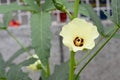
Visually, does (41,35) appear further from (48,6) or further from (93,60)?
(93,60)

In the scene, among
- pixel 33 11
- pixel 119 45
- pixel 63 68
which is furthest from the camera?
pixel 119 45

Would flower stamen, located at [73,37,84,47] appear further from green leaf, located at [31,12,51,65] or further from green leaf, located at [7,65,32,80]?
green leaf, located at [7,65,32,80]

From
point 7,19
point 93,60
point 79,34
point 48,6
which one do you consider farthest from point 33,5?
point 93,60

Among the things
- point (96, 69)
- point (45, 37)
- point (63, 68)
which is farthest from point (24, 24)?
point (45, 37)

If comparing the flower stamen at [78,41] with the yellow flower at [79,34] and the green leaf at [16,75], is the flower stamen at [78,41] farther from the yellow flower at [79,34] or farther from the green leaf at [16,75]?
the green leaf at [16,75]

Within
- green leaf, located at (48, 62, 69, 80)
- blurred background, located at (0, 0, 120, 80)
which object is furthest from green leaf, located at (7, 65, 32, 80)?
blurred background, located at (0, 0, 120, 80)

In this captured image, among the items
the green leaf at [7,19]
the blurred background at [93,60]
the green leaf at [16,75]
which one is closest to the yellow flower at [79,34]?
the green leaf at [16,75]

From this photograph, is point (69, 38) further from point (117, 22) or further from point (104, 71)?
point (104, 71)
